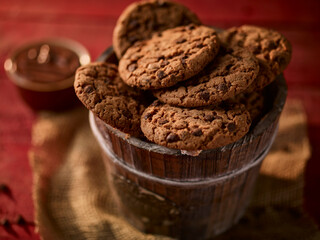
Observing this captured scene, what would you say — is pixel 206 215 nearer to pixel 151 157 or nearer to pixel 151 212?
pixel 151 212

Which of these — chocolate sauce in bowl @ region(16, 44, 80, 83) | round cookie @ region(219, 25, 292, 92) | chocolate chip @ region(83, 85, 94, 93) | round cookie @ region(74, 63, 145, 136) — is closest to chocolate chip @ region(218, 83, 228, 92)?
round cookie @ region(219, 25, 292, 92)

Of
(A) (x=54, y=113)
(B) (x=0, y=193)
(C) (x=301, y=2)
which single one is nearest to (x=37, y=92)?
(A) (x=54, y=113)

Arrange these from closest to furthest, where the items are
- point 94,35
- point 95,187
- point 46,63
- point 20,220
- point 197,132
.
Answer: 1. point 197,132
2. point 20,220
3. point 95,187
4. point 46,63
5. point 94,35

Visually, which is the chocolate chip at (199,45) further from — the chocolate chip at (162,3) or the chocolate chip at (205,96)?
the chocolate chip at (162,3)

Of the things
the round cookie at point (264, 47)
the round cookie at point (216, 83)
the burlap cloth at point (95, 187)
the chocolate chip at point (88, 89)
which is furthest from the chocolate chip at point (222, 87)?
the burlap cloth at point (95, 187)

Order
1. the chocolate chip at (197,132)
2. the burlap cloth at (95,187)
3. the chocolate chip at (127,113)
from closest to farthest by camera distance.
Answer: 1. the chocolate chip at (197,132)
2. the chocolate chip at (127,113)
3. the burlap cloth at (95,187)

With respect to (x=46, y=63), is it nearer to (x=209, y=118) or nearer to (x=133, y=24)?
(x=133, y=24)

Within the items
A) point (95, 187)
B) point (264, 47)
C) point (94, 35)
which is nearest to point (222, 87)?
point (264, 47)
